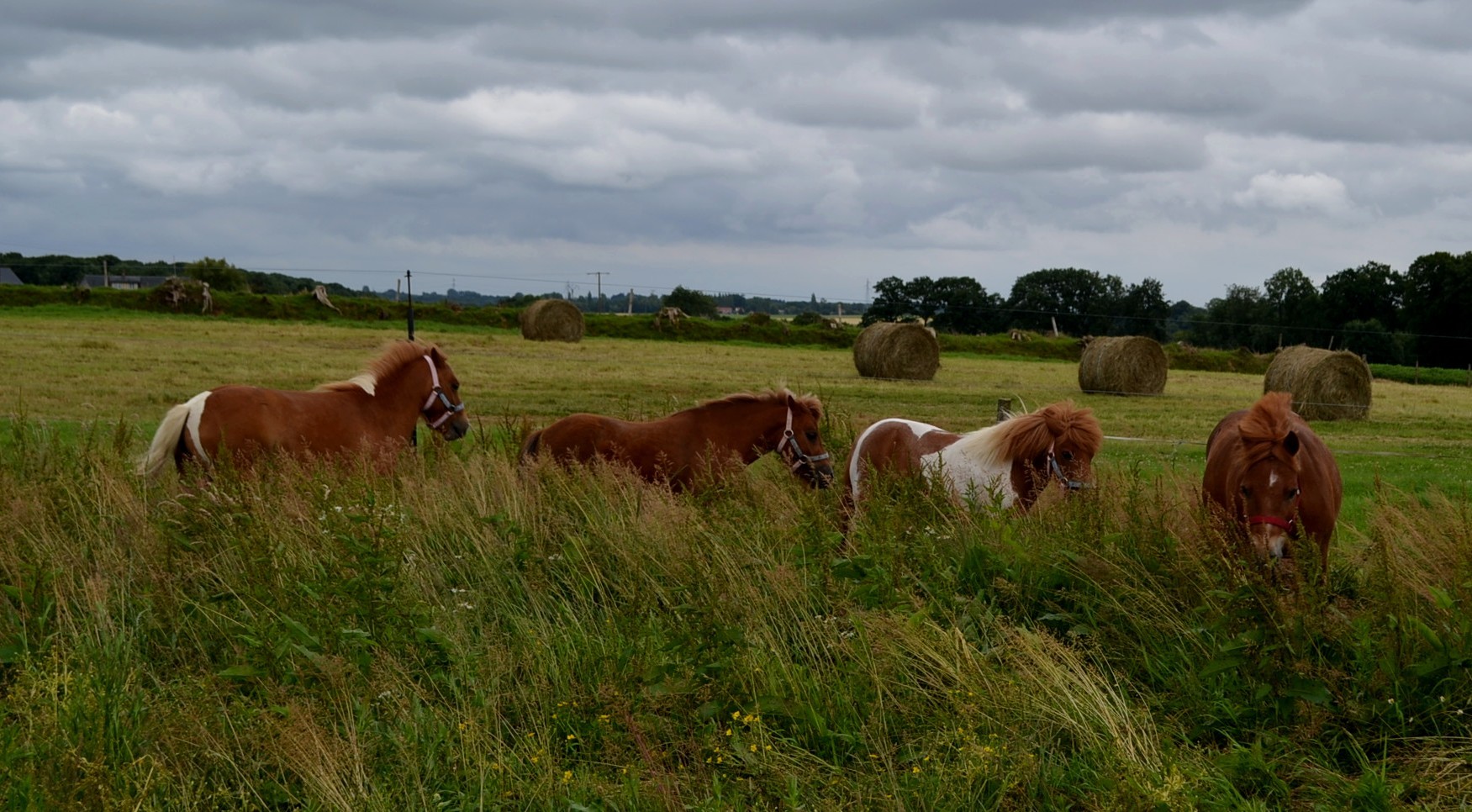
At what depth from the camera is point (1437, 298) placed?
69.1m

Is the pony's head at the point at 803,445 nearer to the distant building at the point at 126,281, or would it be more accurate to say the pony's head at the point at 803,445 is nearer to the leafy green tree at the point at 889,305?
the leafy green tree at the point at 889,305

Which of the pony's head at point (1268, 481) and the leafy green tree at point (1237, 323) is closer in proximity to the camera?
the pony's head at point (1268, 481)

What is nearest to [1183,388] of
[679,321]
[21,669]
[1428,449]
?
Answer: [1428,449]

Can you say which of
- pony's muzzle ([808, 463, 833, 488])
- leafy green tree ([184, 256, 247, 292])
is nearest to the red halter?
pony's muzzle ([808, 463, 833, 488])

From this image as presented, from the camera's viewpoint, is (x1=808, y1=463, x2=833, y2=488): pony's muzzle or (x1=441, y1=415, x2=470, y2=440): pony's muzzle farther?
(x1=441, y1=415, x2=470, y2=440): pony's muzzle

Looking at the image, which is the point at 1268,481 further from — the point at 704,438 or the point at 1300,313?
the point at 1300,313

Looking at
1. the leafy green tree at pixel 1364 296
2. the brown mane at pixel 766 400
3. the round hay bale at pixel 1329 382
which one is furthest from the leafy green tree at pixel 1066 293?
the brown mane at pixel 766 400

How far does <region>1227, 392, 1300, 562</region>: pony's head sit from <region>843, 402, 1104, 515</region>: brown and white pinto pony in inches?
56.3

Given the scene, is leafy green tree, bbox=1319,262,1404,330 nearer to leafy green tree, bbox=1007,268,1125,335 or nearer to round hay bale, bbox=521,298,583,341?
leafy green tree, bbox=1007,268,1125,335

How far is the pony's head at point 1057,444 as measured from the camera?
299 inches

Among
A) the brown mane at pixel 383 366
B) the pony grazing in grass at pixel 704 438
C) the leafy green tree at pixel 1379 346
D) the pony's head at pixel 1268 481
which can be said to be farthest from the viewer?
the leafy green tree at pixel 1379 346

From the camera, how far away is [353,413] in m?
9.66

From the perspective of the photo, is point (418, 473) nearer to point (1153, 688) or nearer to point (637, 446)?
point (637, 446)

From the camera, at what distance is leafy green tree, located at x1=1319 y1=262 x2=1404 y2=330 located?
247 feet
